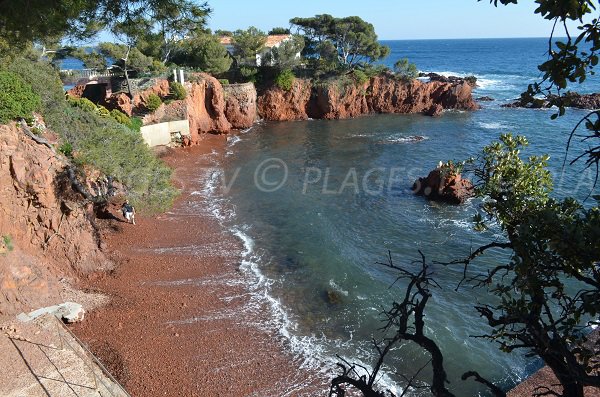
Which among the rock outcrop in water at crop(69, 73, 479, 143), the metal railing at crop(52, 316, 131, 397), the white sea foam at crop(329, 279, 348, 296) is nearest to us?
the metal railing at crop(52, 316, 131, 397)

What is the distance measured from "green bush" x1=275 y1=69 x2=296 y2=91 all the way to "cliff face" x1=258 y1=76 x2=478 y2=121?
46 cm

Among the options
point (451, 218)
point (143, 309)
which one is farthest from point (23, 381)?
point (451, 218)

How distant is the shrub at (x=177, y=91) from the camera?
120ft

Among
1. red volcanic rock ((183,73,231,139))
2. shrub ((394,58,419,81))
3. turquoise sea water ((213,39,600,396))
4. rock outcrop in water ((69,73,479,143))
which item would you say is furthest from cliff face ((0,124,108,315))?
shrub ((394,58,419,81))

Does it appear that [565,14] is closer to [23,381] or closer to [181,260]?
[23,381]

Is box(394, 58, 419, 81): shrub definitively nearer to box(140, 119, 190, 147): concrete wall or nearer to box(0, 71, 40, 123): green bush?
box(140, 119, 190, 147): concrete wall

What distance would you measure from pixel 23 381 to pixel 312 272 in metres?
10.1

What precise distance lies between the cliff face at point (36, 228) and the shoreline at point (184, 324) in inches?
49.0

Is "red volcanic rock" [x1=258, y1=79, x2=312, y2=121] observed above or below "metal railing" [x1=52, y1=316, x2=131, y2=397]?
above

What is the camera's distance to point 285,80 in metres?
47.1

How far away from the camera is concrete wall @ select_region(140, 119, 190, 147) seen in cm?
3397

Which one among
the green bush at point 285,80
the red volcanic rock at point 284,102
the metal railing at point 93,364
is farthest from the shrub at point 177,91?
the metal railing at point 93,364

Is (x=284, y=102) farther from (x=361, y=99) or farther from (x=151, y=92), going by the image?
(x=151, y=92)

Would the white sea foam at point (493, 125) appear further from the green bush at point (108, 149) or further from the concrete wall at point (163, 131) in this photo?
the green bush at point (108, 149)
